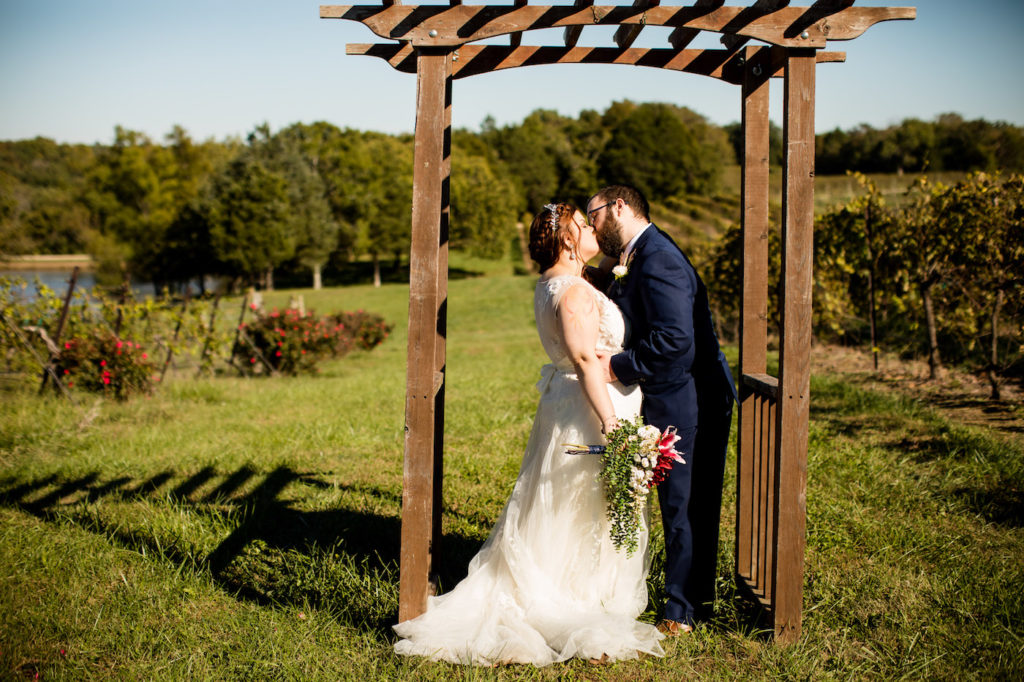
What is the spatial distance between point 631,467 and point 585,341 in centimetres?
63

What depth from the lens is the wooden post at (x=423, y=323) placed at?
320cm

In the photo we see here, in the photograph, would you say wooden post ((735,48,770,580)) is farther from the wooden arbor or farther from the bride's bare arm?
the bride's bare arm

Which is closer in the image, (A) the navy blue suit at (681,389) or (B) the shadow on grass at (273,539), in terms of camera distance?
(A) the navy blue suit at (681,389)

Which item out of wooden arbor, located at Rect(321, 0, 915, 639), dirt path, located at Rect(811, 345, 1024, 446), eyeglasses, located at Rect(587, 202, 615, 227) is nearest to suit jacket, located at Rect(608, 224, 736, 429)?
eyeglasses, located at Rect(587, 202, 615, 227)

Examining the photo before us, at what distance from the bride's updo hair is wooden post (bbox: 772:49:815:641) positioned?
3.40 ft

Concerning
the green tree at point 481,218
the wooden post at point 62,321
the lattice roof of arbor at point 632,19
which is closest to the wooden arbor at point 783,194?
the lattice roof of arbor at point 632,19

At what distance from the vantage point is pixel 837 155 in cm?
4634

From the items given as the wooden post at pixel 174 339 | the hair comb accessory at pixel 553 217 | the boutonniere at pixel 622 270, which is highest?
the hair comb accessory at pixel 553 217

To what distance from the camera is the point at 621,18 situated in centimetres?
316

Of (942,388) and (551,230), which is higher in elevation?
(551,230)

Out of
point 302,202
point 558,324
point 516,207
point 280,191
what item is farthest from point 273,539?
point 516,207

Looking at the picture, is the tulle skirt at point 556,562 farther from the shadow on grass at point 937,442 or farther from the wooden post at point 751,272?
the shadow on grass at point 937,442

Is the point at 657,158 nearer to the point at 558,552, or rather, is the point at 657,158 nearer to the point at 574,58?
the point at 574,58

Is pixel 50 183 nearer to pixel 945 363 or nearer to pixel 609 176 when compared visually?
pixel 609 176
